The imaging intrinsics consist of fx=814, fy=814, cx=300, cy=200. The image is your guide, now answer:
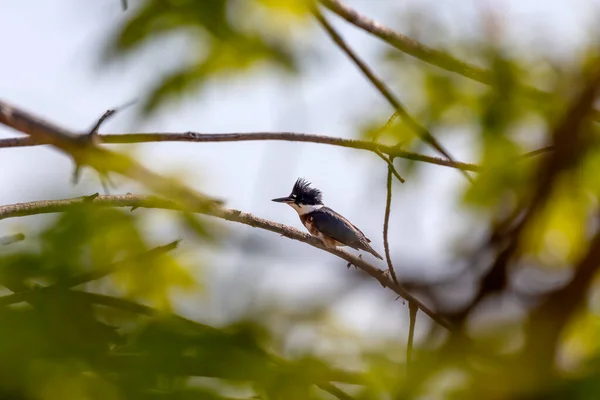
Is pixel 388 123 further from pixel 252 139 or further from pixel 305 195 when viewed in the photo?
pixel 305 195

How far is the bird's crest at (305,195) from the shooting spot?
10070 millimetres

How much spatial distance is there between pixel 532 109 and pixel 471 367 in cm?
96

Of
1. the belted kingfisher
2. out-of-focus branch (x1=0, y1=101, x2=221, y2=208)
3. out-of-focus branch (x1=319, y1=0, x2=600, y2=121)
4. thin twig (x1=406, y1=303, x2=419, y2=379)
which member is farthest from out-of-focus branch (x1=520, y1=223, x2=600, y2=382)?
the belted kingfisher

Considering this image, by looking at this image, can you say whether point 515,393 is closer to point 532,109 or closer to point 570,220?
point 570,220

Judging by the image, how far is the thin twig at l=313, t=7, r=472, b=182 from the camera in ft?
7.42

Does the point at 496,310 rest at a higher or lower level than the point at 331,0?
lower

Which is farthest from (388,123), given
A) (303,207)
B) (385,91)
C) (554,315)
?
(303,207)

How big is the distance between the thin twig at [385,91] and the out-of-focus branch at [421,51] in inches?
5.2

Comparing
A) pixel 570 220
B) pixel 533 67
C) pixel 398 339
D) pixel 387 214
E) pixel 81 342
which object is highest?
pixel 533 67

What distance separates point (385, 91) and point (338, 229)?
669 centimetres

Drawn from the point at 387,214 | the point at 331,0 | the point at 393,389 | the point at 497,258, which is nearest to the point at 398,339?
the point at 393,389

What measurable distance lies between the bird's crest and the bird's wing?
74 cm

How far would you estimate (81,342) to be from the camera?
1329mm

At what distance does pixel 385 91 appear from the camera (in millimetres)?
2508
